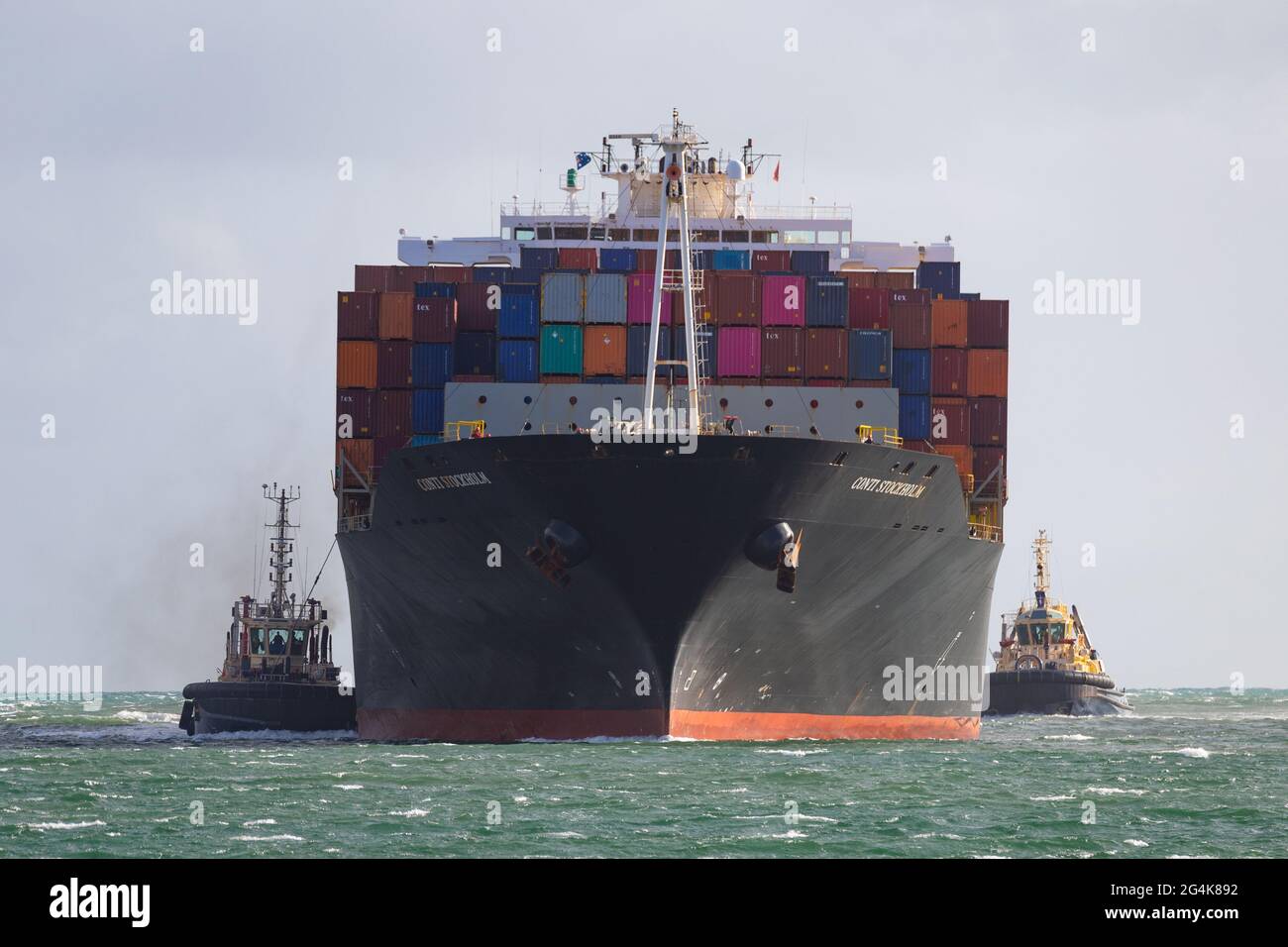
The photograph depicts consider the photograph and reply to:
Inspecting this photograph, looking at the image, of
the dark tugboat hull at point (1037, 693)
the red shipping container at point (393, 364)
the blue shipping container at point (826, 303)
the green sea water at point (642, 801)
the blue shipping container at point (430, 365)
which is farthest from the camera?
the dark tugboat hull at point (1037, 693)

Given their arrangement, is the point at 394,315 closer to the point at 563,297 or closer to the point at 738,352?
the point at 563,297

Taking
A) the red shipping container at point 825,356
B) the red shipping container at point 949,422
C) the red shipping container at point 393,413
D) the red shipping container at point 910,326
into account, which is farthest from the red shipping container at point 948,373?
the red shipping container at point 393,413

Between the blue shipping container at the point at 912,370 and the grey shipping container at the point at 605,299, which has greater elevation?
the grey shipping container at the point at 605,299

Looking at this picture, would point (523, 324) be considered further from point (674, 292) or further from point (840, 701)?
point (840, 701)

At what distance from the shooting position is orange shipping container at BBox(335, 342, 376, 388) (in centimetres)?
4969

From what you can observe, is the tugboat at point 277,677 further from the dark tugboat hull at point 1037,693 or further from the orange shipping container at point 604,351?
the dark tugboat hull at point 1037,693

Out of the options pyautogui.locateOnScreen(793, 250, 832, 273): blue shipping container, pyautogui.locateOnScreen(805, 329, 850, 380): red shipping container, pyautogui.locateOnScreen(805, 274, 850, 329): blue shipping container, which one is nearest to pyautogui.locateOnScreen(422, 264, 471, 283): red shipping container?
pyautogui.locateOnScreen(793, 250, 832, 273): blue shipping container

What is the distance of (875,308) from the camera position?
161 ft

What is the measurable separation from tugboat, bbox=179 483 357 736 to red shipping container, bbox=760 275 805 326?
18040mm

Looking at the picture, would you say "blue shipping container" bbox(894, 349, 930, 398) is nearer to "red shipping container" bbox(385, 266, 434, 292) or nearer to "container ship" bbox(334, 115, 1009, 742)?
"container ship" bbox(334, 115, 1009, 742)

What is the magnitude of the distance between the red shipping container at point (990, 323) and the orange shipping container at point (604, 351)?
34.9 feet

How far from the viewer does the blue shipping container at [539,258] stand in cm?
5616

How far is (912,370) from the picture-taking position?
49719mm
